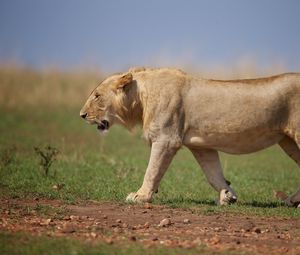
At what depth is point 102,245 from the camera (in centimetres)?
671

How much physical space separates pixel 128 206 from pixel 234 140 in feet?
5.17

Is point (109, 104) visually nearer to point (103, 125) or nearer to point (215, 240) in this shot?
point (103, 125)

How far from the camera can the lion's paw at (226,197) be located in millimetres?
9602

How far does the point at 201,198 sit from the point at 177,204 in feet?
3.65

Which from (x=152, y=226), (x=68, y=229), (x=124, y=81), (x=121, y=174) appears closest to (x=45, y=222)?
(x=68, y=229)

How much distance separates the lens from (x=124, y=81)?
9.82 metres

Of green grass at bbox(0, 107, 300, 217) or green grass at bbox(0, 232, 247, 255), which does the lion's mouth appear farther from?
green grass at bbox(0, 232, 247, 255)

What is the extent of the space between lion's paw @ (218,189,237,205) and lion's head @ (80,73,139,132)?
1.54 m

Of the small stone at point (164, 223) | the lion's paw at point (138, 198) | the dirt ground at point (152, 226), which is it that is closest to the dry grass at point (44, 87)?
the lion's paw at point (138, 198)

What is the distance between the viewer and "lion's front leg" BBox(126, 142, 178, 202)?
9305 mm

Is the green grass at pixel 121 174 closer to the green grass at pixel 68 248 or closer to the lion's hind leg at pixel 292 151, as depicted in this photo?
the lion's hind leg at pixel 292 151

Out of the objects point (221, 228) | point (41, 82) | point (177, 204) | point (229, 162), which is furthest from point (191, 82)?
point (41, 82)

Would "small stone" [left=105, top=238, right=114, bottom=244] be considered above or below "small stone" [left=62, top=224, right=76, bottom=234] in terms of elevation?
below

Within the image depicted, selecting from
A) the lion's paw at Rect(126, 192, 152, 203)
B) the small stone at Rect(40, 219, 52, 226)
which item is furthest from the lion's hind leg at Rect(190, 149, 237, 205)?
the small stone at Rect(40, 219, 52, 226)
